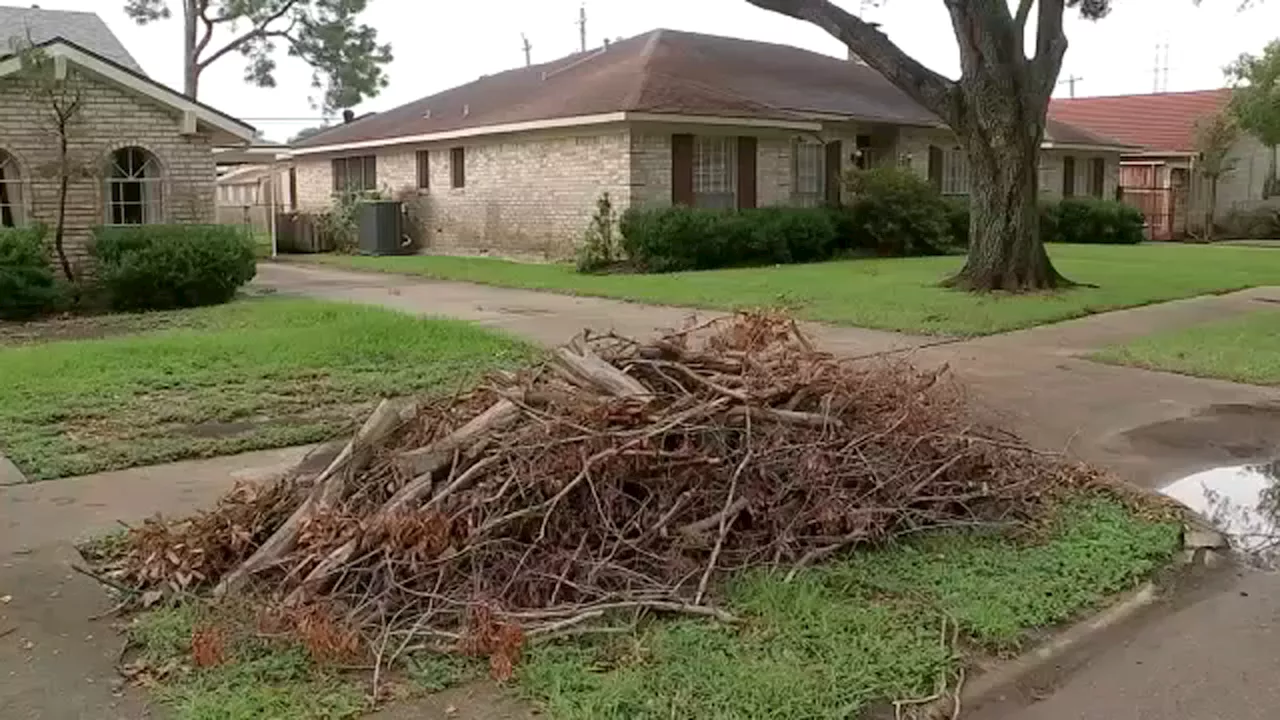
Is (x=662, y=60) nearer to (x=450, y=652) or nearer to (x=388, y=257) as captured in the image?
(x=388, y=257)

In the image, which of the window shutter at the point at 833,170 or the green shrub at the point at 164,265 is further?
the window shutter at the point at 833,170

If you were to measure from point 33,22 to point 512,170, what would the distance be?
9410 mm

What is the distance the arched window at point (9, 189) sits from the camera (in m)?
16.9

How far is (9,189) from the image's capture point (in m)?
17.0

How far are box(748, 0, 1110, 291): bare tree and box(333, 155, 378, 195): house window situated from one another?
15.6m

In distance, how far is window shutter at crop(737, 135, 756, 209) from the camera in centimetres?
2480

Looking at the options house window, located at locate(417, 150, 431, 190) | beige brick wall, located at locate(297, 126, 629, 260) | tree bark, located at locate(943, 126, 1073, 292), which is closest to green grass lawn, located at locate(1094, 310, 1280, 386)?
tree bark, located at locate(943, 126, 1073, 292)

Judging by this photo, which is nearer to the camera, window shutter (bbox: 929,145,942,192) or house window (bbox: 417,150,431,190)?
house window (bbox: 417,150,431,190)

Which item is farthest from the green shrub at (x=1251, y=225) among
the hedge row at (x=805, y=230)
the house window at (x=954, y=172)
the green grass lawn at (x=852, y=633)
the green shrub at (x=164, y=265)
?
the green grass lawn at (x=852, y=633)

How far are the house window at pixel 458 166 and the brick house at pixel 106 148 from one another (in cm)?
878

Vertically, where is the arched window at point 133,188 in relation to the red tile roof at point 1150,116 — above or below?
below

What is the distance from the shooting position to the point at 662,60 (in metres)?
26.0

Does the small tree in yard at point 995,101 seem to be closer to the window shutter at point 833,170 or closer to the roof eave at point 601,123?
the roof eave at point 601,123

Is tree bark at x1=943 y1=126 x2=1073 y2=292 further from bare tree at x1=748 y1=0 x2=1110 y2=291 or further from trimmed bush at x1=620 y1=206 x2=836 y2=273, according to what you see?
trimmed bush at x1=620 y1=206 x2=836 y2=273
